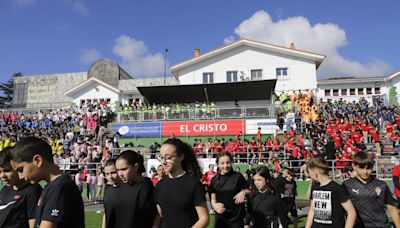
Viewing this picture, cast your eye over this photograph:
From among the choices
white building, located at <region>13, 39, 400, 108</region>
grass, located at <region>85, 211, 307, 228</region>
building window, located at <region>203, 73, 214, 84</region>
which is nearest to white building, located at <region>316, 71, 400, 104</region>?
white building, located at <region>13, 39, 400, 108</region>

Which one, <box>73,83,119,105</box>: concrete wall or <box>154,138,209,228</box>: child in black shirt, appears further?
<box>73,83,119,105</box>: concrete wall

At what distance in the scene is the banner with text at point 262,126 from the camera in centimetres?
2223

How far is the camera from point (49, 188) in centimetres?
277

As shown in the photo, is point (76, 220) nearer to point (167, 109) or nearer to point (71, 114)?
point (167, 109)

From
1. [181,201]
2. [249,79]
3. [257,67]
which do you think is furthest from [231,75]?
[181,201]

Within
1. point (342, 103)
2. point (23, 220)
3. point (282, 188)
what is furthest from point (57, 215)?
point (342, 103)

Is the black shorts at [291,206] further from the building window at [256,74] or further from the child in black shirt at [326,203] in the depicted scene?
the building window at [256,74]

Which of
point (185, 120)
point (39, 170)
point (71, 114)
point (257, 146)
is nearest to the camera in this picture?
point (39, 170)

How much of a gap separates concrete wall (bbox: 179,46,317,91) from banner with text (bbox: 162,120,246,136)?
32.6 feet

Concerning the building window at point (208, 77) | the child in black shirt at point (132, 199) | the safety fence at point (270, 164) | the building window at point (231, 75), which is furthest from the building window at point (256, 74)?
the child in black shirt at point (132, 199)

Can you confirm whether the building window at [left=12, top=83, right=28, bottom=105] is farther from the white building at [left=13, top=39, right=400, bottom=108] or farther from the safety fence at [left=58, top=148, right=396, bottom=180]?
the safety fence at [left=58, top=148, right=396, bottom=180]

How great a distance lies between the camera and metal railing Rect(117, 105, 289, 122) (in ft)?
74.6

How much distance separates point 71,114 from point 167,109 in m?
8.49

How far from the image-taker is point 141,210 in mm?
3598
